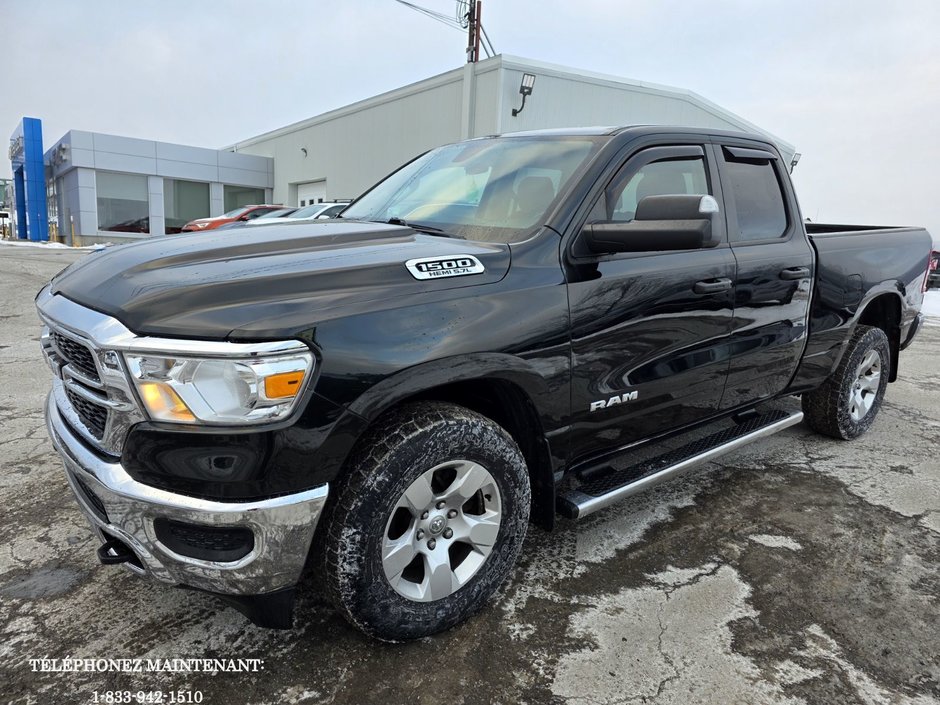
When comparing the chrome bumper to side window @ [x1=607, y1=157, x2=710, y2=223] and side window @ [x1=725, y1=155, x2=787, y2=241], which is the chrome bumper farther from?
side window @ [x1=725, y1=155, x2=787, y2=241]

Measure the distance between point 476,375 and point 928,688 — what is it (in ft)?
5.85

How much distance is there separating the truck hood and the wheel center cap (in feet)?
2.41

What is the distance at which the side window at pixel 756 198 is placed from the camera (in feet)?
11.0

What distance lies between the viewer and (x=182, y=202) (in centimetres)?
2744

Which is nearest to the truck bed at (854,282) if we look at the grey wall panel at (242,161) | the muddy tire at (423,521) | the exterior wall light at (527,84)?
the muddy tire at (423,521)

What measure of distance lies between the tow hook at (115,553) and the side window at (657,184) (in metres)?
2.10

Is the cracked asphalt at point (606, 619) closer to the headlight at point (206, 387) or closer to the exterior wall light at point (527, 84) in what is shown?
the headlight at point (206, 387)

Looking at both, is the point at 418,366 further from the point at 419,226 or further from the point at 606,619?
the point at 606,619

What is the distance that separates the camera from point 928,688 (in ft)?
6.91

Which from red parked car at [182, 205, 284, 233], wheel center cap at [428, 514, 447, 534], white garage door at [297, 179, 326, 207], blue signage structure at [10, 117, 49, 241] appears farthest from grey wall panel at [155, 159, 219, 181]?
wheel center cap at [428, 514, 447, 534]


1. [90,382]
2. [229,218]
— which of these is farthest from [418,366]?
[229,218]

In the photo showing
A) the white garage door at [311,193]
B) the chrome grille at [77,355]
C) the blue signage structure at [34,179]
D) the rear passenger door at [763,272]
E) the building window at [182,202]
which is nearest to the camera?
the chrome grille at [77,355]

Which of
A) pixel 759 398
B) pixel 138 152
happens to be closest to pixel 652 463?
pixel 759 398

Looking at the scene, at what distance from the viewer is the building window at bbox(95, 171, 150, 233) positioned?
2597 cm
